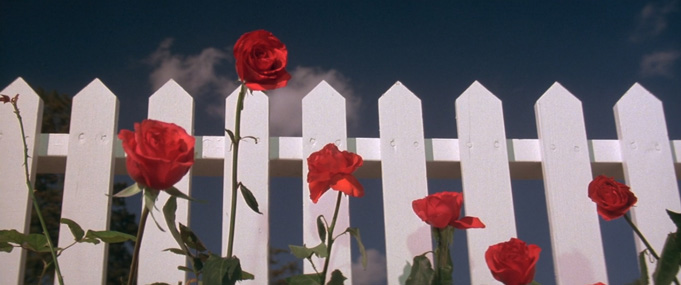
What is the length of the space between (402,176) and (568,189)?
586 millimetres

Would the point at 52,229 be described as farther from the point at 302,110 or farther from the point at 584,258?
the point at 584,258

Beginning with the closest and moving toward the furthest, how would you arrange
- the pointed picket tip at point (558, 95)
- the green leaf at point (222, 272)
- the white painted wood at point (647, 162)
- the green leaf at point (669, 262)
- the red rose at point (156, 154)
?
the red rose at point (156, 154)
the green leaf at point (222, 272)
the green leaf at point (669, 262)
the white painted wood at point (647, 162)
the pointed picket tip at point (558, 95)

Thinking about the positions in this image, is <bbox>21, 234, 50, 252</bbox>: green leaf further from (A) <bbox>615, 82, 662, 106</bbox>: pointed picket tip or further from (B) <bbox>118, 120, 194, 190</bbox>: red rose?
(A) <bbox>615, 82, 662, 106</bbox>: pointed picket tip

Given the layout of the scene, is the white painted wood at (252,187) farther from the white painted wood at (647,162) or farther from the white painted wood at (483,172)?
the white painted wood at (647,162)

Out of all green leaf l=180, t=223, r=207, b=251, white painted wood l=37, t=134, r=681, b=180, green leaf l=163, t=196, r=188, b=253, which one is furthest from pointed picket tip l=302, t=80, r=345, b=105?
green leaf l=163, t=196, r=188, b=253

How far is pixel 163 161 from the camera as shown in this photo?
78 cm

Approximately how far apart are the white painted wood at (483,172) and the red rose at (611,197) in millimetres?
686

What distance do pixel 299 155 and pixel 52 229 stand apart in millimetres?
2119

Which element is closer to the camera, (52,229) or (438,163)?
(438,163)

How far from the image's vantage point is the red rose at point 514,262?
124 centimetres

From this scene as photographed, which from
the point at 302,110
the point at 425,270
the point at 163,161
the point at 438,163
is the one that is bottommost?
the point at 425,270

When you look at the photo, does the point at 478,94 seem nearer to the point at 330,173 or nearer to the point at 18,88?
the point at 330,173

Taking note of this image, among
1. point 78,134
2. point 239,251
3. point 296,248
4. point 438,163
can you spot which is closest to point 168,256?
point 239,251

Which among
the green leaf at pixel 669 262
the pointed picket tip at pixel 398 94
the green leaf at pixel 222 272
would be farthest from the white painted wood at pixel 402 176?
the green leaf at pixel 222 272
